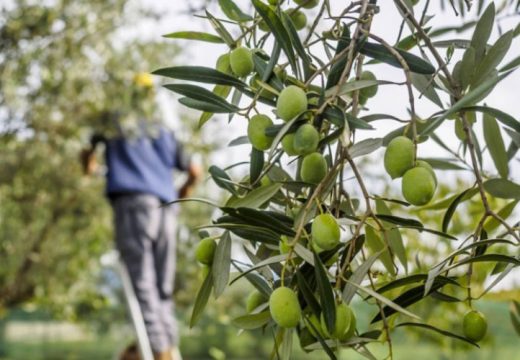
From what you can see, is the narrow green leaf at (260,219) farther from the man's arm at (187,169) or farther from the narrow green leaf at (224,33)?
the man's arm at (187,169)

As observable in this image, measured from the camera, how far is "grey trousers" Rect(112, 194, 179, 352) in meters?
3.79

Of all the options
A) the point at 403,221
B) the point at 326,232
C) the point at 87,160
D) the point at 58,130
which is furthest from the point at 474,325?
the point at 58,130

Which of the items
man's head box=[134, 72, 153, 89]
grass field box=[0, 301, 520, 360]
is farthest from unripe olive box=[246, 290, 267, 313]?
man's head box=[134, 72, 153, 89]

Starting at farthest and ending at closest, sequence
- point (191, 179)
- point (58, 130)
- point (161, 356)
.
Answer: point (58, 130)
point (191, 179)
point (161, 356)

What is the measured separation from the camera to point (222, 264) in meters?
0.74

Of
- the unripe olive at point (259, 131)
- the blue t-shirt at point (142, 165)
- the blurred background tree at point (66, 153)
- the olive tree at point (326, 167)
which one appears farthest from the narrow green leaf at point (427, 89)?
the blue t-shirt at point (142, 165)

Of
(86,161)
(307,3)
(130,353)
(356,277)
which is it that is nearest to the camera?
(356,277)

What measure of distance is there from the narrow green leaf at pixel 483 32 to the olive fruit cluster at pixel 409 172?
202mm

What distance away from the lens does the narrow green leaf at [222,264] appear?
0.73 meters

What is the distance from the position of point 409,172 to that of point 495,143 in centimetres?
35

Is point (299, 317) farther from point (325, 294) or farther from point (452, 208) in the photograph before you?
point (452, 208)

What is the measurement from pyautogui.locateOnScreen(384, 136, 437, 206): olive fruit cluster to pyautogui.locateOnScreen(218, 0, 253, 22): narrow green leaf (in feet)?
0.88

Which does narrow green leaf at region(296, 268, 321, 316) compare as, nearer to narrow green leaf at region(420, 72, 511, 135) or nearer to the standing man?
narrow green leaf at region(420, 72, 511, 135)

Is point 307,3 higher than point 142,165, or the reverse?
point 307,3
